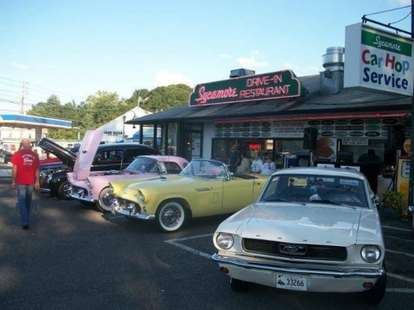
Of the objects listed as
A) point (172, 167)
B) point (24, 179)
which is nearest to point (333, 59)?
point (172, 167)

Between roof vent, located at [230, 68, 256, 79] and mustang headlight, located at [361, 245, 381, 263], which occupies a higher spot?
roof vent, located at [230, 68, 256, 79]

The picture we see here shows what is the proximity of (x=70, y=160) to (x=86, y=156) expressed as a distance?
198 centimetres

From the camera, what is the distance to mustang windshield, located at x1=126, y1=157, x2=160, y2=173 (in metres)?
11.8

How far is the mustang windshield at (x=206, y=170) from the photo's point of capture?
389 inches

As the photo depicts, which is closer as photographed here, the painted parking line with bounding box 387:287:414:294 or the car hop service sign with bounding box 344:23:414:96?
the painted parking line with bounding box 387:287:414:294

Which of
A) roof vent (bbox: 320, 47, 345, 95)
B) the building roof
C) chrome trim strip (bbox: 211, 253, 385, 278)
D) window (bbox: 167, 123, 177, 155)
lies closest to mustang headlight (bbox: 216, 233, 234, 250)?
chrome trim strip (bbox: 211, 253, 385, 278)

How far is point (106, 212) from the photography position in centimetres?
1148

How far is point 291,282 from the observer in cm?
452

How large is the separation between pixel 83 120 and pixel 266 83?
79665mm

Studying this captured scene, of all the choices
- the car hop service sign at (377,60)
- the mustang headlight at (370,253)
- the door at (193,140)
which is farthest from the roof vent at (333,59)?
the mustang headlight at (370,253)

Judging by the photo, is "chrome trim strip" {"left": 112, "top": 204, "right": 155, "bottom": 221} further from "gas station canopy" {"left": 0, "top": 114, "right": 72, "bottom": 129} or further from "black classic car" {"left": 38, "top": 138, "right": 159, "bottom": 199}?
"gas station canopy" {"left": 0, "top": 114, "right": 72, "bottom": 129}

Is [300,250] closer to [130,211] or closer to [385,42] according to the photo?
[130,211]

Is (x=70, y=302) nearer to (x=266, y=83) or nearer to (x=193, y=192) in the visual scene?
(x=193, y=192)

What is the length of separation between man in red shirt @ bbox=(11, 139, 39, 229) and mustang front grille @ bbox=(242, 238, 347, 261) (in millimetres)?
5680
